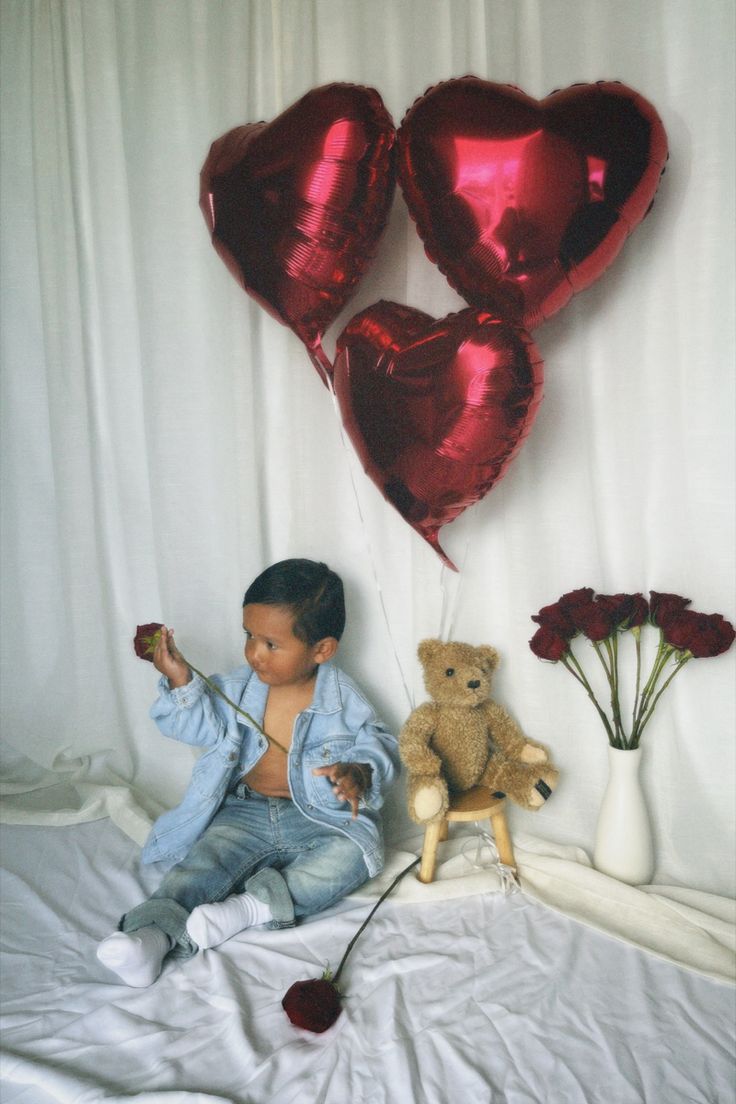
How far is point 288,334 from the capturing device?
1514 millimetres

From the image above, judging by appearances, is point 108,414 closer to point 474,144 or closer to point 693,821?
point 474,144

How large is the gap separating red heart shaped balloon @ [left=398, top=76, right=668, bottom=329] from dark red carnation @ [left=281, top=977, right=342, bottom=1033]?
0.96 m

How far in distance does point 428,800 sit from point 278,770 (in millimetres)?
301

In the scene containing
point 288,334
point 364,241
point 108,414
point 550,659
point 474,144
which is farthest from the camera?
point 108,414

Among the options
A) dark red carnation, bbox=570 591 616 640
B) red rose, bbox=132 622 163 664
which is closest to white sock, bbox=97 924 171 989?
Answer: red rose, bbox=132 622 163 664

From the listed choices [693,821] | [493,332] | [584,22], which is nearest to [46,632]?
[493,332]

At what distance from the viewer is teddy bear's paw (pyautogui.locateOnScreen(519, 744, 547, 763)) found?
135cm

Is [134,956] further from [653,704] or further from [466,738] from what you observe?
[653,704]

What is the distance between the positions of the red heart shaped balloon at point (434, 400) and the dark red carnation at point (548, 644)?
27 centimetres

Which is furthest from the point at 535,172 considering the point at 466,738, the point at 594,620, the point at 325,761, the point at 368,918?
the point at 368,918

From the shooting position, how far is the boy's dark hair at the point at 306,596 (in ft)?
4.45

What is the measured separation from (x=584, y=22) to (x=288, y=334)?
0.68 meters

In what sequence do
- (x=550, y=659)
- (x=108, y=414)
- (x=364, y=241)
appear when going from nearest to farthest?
(x=364, y=241)
(x=550, y=659)
(x=108, y=414)

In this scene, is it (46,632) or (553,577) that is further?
(46,632)
